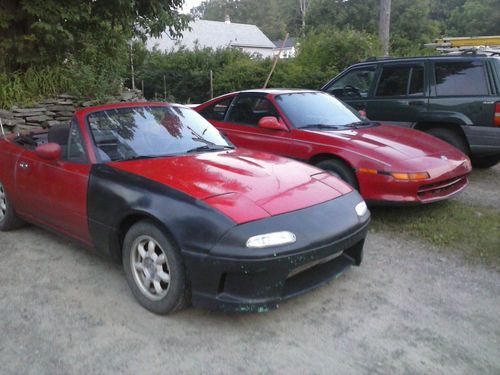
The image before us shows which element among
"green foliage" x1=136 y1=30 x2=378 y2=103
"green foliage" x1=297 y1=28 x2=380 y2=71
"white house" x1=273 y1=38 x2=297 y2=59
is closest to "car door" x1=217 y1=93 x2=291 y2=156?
"green foliage" x1=136 y1=30 x2=378 y2=103

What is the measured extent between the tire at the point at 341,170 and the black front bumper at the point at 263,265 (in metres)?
1.97

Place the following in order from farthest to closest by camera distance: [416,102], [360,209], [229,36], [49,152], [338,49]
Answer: [229,36] → [338,49] → [416,102] → [49,152] → [360,209]

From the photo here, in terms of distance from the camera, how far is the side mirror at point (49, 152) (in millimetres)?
4012

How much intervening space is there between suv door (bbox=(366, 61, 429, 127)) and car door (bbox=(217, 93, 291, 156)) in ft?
8.26

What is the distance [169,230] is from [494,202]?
15.3 feet

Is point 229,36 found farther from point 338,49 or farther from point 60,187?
point 60,187

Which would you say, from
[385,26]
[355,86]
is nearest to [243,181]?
A: [355,86]

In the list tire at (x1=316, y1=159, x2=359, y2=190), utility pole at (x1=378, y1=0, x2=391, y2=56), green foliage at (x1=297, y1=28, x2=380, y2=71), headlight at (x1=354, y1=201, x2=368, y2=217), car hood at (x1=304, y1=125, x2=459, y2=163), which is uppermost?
utility pole at (x1=378, y1=0, x2=391, y2=56)

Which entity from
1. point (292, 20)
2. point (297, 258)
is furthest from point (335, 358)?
point (292, 20)

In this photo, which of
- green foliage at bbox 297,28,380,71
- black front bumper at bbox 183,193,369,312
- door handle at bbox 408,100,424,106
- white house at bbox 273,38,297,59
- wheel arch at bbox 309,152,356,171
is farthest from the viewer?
white house at bbox 273,38,297,59

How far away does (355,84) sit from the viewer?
319 inches

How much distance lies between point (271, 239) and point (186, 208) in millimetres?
595

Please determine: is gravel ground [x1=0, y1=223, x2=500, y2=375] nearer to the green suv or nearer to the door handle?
the green suv

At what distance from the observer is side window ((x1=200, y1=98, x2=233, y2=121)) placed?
260 inches
